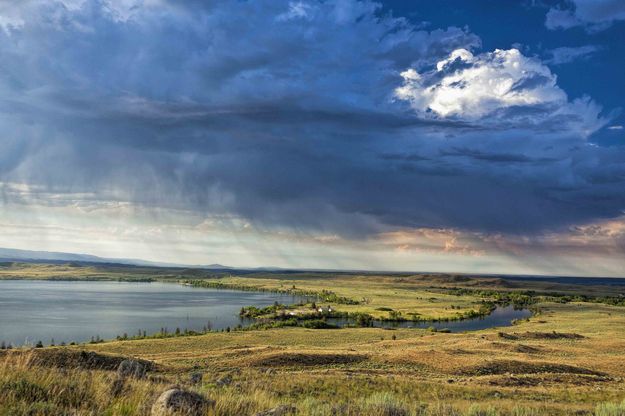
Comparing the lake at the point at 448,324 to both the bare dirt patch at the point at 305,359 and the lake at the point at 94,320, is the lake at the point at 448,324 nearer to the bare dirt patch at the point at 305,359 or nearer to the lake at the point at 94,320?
the lake at the point at 94,320

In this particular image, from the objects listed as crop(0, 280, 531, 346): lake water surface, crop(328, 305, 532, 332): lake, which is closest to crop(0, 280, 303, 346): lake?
crop(0, 280, 531, 346): lake water surface

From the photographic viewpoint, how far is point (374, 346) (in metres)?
52.6

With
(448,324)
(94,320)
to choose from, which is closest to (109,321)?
(94,320)

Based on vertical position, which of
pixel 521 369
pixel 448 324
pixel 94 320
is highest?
pixel 521 369

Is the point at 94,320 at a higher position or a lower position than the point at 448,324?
lower

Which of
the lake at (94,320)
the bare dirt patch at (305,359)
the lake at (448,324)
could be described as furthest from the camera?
the lake at (448,324)

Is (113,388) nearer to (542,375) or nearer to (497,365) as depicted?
(542,375)

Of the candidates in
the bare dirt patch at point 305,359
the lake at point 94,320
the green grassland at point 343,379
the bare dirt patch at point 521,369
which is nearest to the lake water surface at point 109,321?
the lake at point 94,320

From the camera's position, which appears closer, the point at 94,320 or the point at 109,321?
the point at 109,321

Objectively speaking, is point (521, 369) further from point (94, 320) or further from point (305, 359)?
point (94, 320)

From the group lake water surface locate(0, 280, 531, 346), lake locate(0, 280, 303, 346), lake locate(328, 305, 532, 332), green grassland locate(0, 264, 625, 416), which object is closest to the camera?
green grassland locate(0, 264, 625, 416)

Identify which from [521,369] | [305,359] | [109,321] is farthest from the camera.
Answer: [109,321]

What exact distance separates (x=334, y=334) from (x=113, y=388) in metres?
63.0

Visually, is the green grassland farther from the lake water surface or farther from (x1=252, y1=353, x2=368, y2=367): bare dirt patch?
the lake water surface
